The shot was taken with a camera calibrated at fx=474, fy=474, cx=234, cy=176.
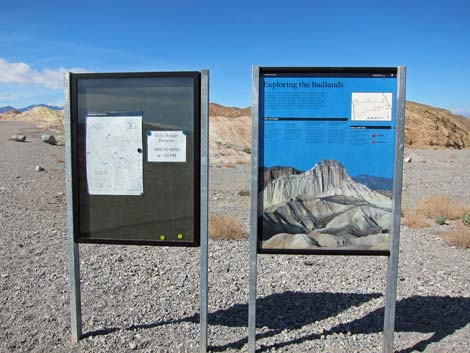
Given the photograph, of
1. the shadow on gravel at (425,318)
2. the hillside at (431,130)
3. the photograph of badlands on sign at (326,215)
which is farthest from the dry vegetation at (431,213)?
the hillside at (431,130)

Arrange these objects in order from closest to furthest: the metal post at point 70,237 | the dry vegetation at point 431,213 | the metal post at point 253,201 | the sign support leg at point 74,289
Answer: the metal post at point 253,201 < the metal post at point 70,237 < the sign support leg at point 74,289 < the dry vegetation at point 431,213

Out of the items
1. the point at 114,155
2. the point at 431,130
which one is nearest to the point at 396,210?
the point at 114,155

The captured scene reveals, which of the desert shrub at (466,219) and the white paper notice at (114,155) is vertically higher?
the white paper notice at (114,155)

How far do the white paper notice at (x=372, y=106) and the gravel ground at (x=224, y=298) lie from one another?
2.08 m

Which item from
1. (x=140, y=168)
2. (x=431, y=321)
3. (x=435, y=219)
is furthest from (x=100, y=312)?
(x=435, y=219)

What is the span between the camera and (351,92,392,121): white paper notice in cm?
379

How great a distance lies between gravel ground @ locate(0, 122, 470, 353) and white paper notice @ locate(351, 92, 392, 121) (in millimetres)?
2079

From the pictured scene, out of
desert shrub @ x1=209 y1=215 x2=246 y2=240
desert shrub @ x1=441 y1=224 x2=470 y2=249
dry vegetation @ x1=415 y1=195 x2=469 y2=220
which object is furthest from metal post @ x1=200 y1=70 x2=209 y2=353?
dry vegetation @ x1=415 y1=195 x2=469 y2=220

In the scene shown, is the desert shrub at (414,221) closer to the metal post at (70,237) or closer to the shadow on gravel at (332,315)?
the shadow on gravel at (332,315)

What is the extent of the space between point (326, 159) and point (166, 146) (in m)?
1.33

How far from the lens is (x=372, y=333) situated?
455 cm

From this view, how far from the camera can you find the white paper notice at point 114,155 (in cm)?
402

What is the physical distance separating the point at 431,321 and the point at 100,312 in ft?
11.2

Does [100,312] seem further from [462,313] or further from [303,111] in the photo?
[462,313]
